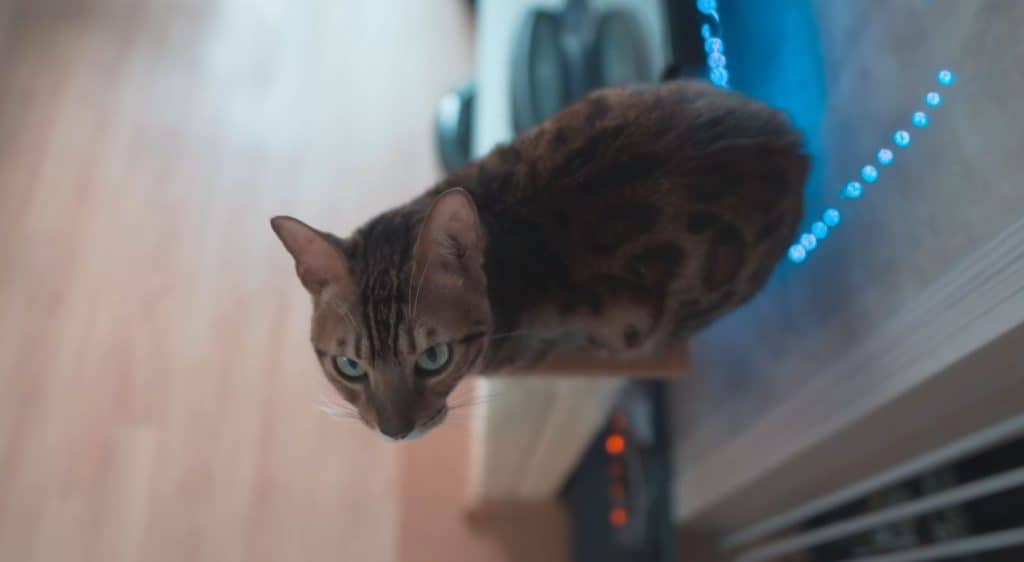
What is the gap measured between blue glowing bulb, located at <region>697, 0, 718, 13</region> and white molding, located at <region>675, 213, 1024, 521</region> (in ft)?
1.46

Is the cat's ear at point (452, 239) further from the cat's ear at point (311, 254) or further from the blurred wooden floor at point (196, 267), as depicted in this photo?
the blurred wooden floor at point (196, 267)

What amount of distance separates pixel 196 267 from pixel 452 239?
117 cm

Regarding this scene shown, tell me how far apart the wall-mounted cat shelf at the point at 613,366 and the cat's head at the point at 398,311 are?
0.21 meters

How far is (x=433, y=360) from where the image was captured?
A: 761 millimetres

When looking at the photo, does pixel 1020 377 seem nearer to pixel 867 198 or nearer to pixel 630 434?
pixel 867 198

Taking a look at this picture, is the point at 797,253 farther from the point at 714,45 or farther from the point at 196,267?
the point at 196,267

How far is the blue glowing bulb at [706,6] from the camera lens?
103 centimetres

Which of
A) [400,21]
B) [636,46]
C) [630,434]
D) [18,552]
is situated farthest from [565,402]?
[400,21]

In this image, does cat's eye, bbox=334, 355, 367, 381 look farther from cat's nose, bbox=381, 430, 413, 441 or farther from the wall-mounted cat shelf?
the wall-mounted cat shelf

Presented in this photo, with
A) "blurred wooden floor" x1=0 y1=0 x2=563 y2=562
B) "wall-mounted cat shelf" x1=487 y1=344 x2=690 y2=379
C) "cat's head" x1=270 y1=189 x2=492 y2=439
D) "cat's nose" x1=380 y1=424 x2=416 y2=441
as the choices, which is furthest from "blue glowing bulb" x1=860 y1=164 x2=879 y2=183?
"blurred wooden floor" x1=0 y1=0 x2=563 y2=562

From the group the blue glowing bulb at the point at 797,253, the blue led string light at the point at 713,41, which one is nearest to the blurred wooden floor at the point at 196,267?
the blue glowing bulb at the point at 797,253

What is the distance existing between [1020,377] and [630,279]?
426mm

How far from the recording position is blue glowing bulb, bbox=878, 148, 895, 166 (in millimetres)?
955

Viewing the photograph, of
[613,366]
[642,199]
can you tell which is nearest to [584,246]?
[642,199]
